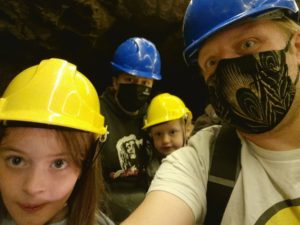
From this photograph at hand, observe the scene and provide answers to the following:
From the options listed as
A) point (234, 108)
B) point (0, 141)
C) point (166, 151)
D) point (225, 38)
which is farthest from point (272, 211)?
point (166, 151)

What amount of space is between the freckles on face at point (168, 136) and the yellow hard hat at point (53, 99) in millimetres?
2295

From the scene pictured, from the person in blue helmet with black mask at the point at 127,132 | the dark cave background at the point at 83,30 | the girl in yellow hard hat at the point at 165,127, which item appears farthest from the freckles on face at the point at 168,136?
the dark cave background at the point at 83,30

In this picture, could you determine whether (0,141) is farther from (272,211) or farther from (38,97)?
(272,211)

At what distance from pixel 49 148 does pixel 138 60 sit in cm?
276

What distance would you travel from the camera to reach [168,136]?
393 cm

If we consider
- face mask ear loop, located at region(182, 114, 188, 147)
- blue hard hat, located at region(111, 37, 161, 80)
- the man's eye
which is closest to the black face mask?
blue hard hat, located at region(111, 37, 161, 80)

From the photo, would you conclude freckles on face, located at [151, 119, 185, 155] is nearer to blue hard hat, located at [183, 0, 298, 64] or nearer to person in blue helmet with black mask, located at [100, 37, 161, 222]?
person in blue helmet with black mask, located at [100, 37, 161, 222]

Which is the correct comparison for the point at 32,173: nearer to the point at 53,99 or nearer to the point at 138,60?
the point at 53,99

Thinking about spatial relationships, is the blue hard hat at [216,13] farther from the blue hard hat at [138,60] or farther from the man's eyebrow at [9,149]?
the blue hard hat at [138,60]

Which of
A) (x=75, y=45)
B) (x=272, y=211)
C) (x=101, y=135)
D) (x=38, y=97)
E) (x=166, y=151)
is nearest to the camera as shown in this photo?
(x=272, y=211)

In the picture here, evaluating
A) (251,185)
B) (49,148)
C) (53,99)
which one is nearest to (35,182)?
(49,148)

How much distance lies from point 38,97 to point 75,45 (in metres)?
4.60

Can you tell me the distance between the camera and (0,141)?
1.39 metres

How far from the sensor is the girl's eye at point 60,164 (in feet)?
4.53
